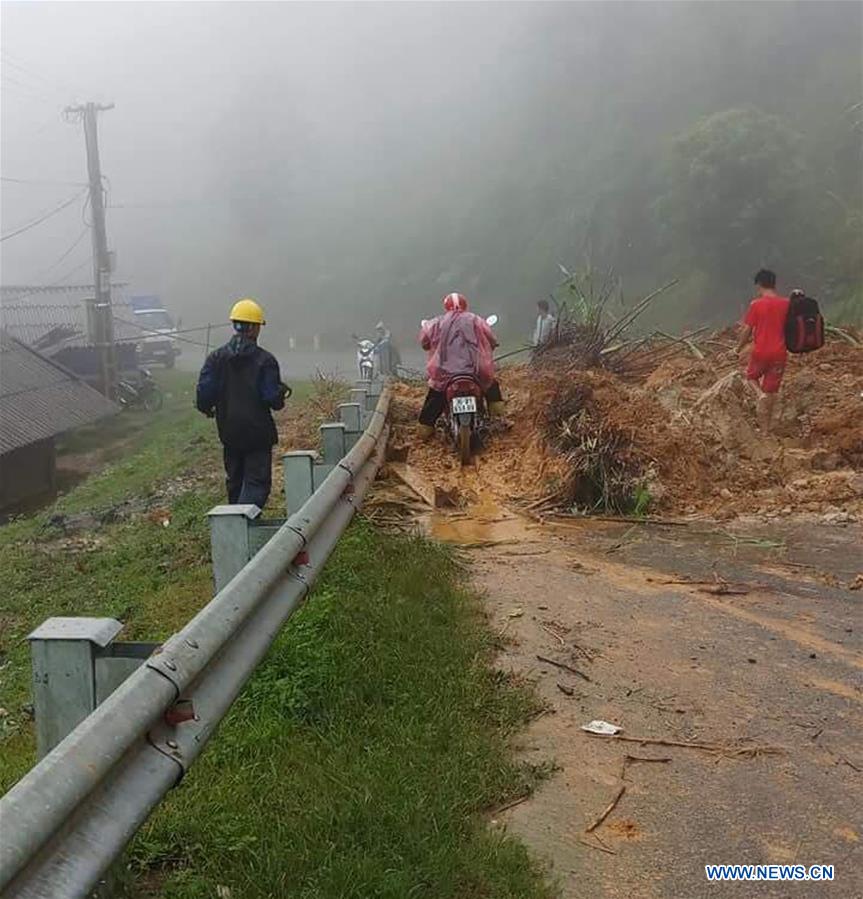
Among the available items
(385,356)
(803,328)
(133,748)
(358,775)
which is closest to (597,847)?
(358,775)

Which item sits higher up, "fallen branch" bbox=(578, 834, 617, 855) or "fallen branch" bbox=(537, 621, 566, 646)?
"fallen branch" bbox=(578, 834, 617, 855)

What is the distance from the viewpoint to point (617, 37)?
192 ft

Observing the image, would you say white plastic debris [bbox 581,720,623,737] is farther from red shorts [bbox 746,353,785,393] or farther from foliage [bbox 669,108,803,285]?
foliage [bbox 669,108,803,285]

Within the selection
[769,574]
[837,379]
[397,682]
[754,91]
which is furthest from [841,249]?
[397,682]

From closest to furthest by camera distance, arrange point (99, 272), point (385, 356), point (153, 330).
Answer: point (385, 356)
point (99, 272)
point (153, 330)

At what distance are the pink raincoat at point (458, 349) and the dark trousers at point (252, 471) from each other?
301 centimetres

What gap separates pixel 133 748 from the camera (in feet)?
8.04

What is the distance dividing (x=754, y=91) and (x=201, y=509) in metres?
43.3

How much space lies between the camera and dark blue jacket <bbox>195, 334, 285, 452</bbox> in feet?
23.0

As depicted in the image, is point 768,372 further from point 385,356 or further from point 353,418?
point 385,356

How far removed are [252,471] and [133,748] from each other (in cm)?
486

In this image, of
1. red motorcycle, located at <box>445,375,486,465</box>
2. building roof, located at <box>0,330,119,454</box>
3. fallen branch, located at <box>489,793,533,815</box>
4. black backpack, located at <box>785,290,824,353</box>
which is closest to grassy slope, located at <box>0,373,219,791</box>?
fallen branch, located at <box>489,793,533,815</box>

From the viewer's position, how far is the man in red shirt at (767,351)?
31.9ft

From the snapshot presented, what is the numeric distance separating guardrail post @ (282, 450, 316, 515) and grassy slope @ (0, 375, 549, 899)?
51 centimetres
